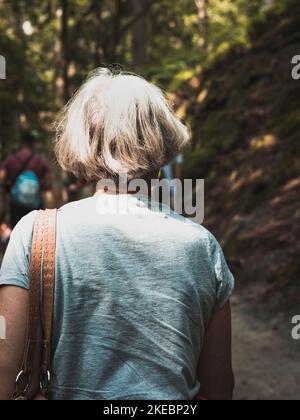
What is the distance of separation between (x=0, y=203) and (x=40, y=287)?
650 centimetres

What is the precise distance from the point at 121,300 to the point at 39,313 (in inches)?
10.3

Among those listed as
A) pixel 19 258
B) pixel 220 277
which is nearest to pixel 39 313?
pixel 19 258

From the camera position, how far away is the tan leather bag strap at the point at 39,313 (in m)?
1.96

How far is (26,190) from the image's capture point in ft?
25.3

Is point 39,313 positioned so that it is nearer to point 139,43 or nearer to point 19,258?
point 19,258

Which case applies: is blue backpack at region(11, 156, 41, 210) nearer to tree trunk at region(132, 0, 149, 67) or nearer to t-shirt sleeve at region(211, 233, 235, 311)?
t-shirt sleeve at region(211, 233, 235, 311)

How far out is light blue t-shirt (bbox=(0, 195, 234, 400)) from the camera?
2.00 m

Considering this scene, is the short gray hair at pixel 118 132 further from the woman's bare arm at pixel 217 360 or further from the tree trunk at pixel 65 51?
the tree trunk at pixel 65 51

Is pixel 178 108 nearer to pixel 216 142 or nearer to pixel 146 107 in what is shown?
pixel 216 142

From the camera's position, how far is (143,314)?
6.67 ft

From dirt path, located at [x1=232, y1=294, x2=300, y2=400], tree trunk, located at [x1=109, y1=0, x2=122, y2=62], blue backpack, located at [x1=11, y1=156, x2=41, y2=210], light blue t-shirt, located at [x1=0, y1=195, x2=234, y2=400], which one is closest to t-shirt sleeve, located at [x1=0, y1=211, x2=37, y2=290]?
light blue t-shirt, located at [x1=0, y1=195, x2=234, y2=400]

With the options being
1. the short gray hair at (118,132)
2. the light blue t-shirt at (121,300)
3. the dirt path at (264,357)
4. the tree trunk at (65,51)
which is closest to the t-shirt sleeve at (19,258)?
the light blue t-shirt at (121,300)

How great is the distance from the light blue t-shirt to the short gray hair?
0.54ft

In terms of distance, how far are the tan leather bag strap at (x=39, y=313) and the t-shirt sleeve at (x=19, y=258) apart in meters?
0.03
